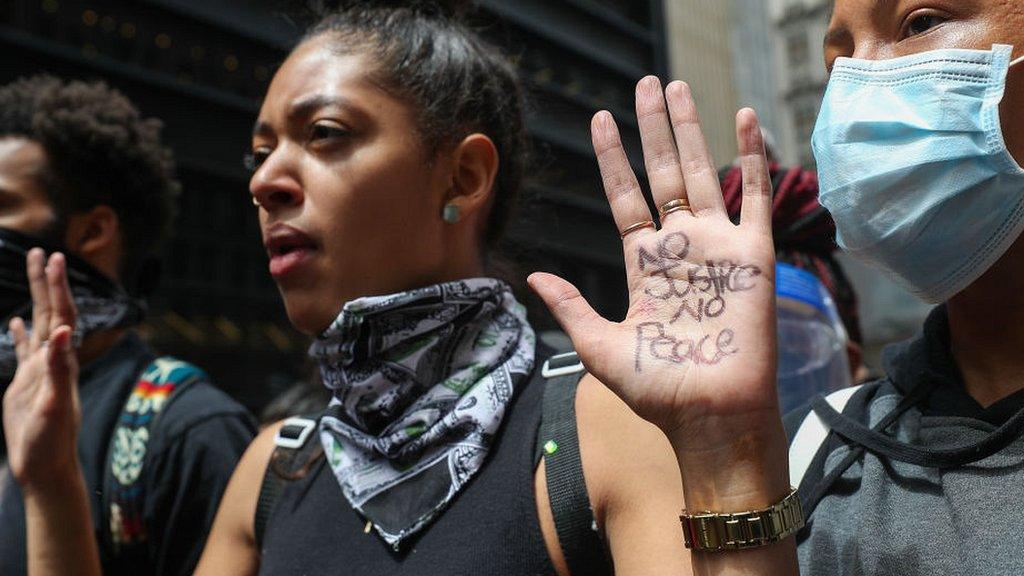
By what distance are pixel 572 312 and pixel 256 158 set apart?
3.70 feet

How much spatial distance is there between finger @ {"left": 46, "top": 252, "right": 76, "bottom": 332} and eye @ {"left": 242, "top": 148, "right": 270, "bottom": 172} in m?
0.55

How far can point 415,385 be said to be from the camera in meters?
2.11

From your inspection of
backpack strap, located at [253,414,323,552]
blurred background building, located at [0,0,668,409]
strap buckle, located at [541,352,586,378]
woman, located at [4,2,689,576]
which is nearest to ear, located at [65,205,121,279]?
woman, located at [4,2,689,576]

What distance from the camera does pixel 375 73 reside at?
2271 millimetres

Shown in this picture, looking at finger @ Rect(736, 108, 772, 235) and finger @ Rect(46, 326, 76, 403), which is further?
finger @ Rect(46, 326, 76, 403)

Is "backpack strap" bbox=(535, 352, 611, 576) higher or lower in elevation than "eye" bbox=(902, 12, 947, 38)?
lower

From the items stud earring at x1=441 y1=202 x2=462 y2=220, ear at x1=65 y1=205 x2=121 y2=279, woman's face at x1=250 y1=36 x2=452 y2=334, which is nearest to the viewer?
woman's face at x1=250 y1=36 x2=452 y2=334

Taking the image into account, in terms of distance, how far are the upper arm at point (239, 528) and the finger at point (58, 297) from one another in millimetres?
626

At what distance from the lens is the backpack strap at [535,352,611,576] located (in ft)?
5.64

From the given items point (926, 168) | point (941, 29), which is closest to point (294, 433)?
point (926, 168)

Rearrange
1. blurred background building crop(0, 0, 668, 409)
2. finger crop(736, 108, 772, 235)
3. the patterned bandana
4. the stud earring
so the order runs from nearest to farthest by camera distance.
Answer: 1. finger crop(736, 108, 772, 235)
2. the patterned bandana
3. the stud earring
4. blurred background building crop(0, 0, 668, 409)

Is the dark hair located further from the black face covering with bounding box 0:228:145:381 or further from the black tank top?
the black face covering with bounding box 0:228:145:381

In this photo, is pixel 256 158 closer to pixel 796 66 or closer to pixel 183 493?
pixel 183 493

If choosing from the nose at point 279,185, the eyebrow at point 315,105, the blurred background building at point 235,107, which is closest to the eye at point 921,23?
the eyebrow at point 315,105
